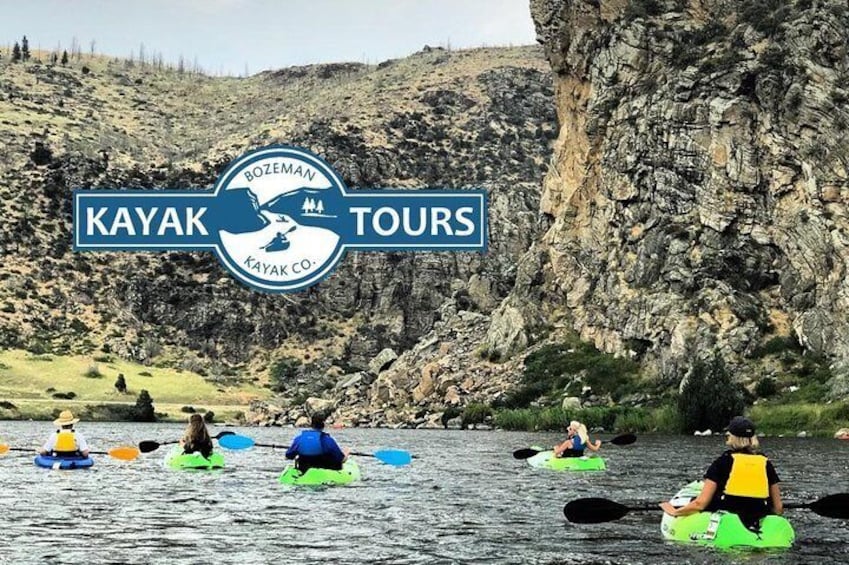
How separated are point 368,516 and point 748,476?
9.54m

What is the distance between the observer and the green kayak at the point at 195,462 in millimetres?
37438

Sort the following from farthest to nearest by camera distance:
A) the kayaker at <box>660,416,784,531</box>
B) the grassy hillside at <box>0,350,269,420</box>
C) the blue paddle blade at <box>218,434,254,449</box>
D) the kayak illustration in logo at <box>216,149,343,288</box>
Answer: the grassy hillside at <box>0,350,269,420</box> → the blue paddle blade at <box>218,434,254,449</box> → the kayak illustration in logo at <box>216,149,343,288</box> → the kayaker at <box>660,416,784,531</box>

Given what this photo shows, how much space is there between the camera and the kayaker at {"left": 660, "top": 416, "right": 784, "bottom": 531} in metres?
19.7

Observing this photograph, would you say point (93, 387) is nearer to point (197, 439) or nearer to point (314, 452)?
point (197, 439)

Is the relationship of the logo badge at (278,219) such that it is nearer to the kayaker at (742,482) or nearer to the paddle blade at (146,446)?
the kayaker at (742,482)

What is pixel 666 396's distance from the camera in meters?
88.9

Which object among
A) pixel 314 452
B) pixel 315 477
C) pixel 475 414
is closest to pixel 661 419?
pixel 475 414

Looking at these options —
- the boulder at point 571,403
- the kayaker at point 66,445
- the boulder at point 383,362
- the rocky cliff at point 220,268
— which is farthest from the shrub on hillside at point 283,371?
the kayaker at point 66,445

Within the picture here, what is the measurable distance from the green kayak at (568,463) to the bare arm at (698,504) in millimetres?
16990

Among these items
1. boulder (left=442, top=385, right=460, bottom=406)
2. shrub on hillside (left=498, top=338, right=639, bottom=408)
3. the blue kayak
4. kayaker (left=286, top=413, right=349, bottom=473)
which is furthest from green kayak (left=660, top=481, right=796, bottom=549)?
boulder (left=442, top=385, right=460, bottom=406)

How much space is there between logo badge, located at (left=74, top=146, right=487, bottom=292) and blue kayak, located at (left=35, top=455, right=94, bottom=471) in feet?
48.4

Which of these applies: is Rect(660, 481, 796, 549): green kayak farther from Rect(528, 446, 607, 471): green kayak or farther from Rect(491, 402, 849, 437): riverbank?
Rect(491, 402, 849, 437): riverbank

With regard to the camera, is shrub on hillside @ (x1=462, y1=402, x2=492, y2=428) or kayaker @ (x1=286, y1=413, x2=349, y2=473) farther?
shrub on hillside @ (x1=462, y1=402, x2=492, y2=428)

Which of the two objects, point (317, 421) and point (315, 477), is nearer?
point (317, 421)
